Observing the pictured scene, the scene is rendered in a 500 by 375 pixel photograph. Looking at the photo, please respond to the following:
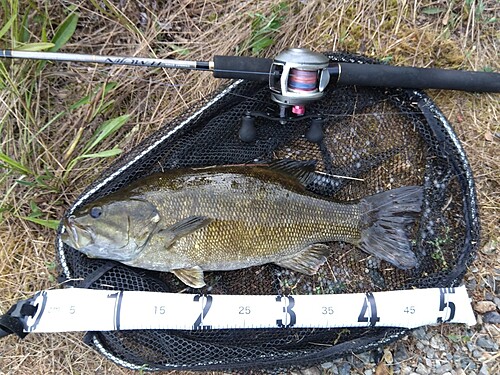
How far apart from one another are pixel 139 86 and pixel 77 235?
50.7 inches

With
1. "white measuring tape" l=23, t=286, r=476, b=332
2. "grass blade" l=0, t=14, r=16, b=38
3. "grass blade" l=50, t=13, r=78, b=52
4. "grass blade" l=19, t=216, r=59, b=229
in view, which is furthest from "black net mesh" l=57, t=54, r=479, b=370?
"grass blade" l=0, t=14, r=16, b=38

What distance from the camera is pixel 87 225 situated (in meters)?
2.71

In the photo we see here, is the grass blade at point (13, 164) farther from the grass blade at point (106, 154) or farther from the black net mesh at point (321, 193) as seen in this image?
the black net mesh at point (321, 193)

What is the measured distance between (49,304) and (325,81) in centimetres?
225

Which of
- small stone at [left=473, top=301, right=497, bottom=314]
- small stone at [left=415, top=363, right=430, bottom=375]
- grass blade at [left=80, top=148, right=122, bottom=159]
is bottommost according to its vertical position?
small stone at [left=415, top=363, right=430, bottom=375]

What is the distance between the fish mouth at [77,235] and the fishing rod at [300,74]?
1036 mm

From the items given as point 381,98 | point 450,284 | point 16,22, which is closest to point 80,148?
point 16,22

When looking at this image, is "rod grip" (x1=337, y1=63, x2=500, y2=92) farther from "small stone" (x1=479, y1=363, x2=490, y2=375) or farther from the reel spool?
"small stone" (x1=479, y1=363, x2=490, y2=375)

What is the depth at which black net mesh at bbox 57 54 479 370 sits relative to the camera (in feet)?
9.38

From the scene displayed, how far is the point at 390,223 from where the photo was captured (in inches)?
118

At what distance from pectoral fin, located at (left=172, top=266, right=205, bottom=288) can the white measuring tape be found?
85 mm

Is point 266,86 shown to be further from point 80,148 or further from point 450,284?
A: point 450,284

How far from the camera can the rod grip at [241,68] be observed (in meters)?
2.77

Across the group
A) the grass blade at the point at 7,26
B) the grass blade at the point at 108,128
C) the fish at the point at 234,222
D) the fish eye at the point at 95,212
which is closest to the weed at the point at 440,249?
the fish at the point at 234,222
